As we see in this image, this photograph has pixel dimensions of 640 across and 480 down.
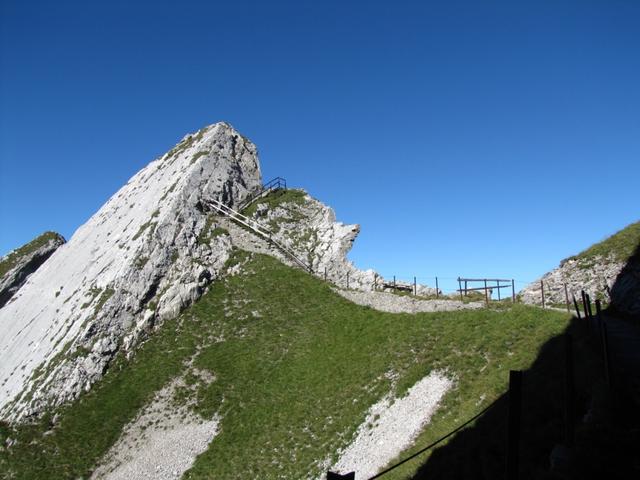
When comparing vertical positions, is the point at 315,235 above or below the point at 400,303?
above

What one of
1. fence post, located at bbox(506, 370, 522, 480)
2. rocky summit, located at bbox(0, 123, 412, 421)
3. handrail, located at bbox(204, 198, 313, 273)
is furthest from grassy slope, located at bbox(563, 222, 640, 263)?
fence post, located at bbox(506, 370, 522, 480)

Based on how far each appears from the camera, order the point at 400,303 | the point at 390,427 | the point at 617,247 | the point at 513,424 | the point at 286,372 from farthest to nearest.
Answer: the point at 617,247
the point at 400,303
the point at 286,372
the point at 390,427
the point at 513,424

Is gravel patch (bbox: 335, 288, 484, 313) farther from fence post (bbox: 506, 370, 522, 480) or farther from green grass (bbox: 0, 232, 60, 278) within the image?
green grass (bbox: 0, 232, 60, 278)

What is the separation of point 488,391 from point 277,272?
2903cm

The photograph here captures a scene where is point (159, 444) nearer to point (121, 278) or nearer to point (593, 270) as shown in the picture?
point (121, 278)

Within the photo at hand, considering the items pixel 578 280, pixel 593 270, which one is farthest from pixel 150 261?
pixel 593 270

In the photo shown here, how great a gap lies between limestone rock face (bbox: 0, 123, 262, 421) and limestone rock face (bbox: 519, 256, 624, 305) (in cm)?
3420

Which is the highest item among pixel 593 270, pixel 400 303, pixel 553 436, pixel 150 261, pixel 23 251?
pixel 593 270

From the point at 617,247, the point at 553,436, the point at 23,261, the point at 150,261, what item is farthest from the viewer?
the point at 23,261

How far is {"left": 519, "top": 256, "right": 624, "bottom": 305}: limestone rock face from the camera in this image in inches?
1582

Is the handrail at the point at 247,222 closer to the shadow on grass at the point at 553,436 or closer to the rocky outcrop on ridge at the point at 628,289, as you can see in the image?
the rocky outcrop on ridge at the point at 628,289

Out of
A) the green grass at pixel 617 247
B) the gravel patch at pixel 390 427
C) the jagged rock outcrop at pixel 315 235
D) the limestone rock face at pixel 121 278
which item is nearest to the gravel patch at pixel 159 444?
the limestone rock face at pixel 121 278

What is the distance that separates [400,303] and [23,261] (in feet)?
256

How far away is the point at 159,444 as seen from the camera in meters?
31.4
